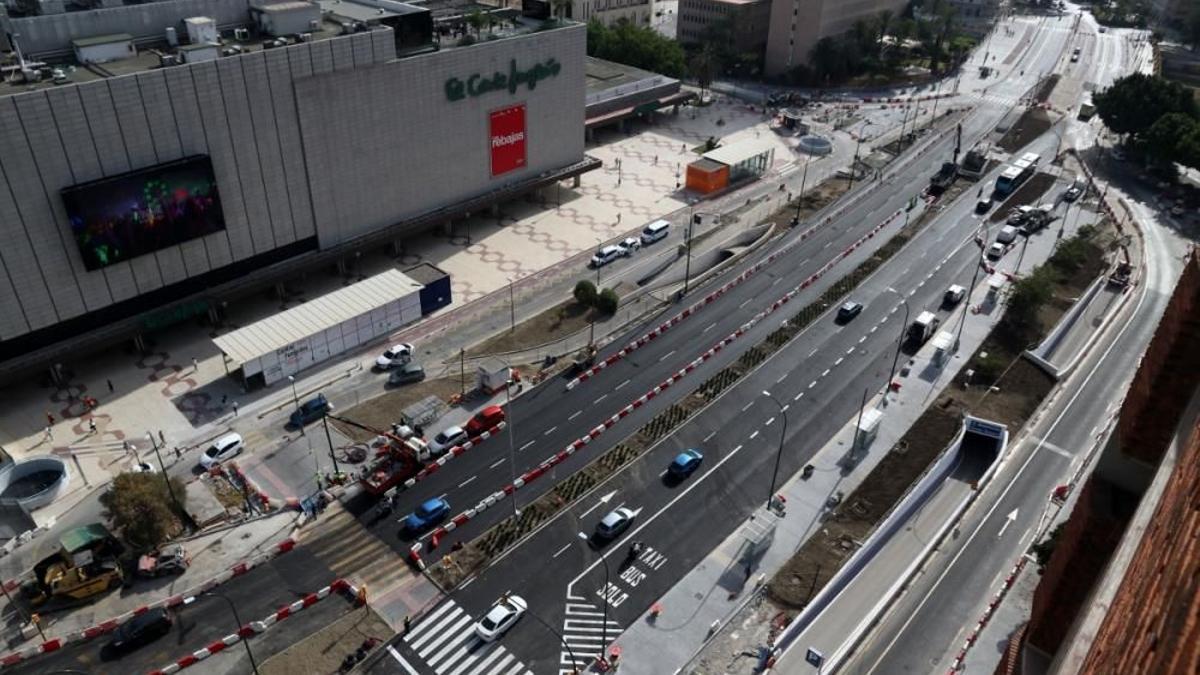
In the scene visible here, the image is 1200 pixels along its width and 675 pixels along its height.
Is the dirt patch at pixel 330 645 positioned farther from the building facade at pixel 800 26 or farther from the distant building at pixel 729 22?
the building facade at pixel 800 26

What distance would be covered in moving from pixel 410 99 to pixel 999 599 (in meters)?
75.3

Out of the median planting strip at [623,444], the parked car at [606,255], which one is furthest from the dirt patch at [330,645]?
the parked car at [606,255]

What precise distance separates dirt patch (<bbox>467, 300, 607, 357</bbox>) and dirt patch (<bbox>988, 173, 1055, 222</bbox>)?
63034 millimetres

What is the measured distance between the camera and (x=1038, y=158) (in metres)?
132

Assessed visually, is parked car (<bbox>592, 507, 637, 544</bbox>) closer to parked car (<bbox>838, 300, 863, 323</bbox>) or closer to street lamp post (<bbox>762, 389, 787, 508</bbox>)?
street lamp post (<bbox>762, 389, 787, 508</bbox>)

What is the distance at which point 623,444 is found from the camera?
235 ft

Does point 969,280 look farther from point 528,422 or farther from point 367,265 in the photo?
point 367,265

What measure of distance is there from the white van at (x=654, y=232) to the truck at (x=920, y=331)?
34.5 metres

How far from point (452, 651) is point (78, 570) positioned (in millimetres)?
26982

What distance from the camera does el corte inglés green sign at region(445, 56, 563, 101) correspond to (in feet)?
313

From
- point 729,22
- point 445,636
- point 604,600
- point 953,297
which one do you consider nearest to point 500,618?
point 445,636

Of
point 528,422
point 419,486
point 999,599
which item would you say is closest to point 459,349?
point 528,422

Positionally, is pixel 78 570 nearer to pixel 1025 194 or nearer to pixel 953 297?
pixel 953 297

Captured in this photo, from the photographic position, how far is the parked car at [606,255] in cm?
10056
